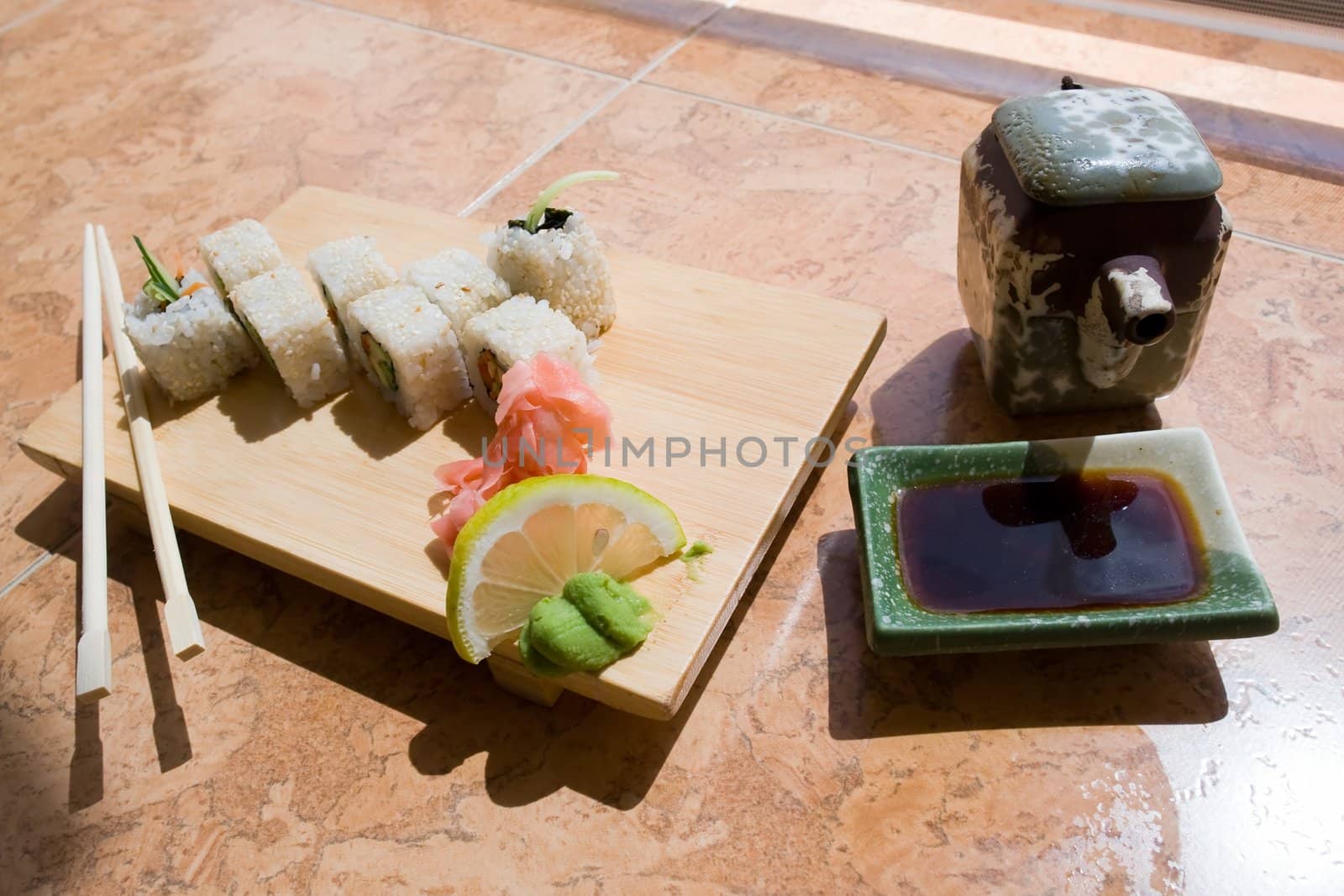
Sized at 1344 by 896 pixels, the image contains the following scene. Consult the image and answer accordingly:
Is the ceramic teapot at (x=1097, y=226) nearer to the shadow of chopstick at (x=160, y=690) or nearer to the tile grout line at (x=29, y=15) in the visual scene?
the shadow of chopstick at (x=160, y=690)

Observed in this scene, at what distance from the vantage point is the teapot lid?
120cm

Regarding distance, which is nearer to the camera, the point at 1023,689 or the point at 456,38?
the point at 1023,689

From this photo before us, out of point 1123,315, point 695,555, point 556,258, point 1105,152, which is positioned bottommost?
point 695,555

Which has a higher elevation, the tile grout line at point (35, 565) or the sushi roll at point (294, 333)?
the sushi roll at point (294, 333)

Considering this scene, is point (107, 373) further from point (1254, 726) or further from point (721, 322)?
point (1254, 726)

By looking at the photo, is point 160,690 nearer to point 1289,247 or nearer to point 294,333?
point 294,333

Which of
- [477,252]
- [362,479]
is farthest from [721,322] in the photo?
[362,479]

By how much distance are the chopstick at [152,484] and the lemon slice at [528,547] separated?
12.4 inches

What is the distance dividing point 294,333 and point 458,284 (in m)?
0.25

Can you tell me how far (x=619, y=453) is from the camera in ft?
4.88

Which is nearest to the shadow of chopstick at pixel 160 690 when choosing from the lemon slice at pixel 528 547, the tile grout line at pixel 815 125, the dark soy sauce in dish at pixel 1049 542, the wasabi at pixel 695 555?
the lemon slice at pixel 528 547

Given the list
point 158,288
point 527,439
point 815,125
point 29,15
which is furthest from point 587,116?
point 29,15

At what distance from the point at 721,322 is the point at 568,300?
249mm

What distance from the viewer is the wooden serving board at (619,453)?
1.31m
